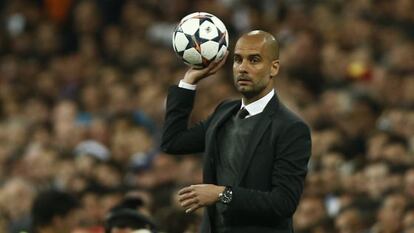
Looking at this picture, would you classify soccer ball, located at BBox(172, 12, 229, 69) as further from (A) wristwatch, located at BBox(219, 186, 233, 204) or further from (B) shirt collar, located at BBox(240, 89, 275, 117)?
(A) wristwatch, located at BBox(219, 186, 233, 204)

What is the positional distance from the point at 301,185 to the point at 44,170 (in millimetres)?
7519

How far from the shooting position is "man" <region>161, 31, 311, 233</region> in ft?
21.0

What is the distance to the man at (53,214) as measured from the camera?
7625 millimetres

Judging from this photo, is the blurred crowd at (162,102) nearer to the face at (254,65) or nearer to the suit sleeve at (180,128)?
the suit sleeve at (180,128)

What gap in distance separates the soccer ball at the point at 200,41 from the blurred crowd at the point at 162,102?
1736mm

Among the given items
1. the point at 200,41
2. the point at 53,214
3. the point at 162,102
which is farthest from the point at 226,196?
the point at 162,102

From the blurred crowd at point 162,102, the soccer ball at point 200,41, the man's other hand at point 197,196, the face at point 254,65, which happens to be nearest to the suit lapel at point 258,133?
the face at point 254,65

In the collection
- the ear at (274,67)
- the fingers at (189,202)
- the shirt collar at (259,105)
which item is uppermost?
the ear at (274,67)

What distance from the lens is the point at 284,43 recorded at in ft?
50.6

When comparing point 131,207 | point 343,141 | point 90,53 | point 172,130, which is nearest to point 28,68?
point 90,53

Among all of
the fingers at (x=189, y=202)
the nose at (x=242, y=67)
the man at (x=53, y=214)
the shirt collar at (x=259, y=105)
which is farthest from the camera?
the man at (x=53, y=214)

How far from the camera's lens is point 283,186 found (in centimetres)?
643

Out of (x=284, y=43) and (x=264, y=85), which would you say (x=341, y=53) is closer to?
(x=284, y=43)

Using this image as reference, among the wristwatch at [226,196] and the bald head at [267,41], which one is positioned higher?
the bald head at [267,41]
